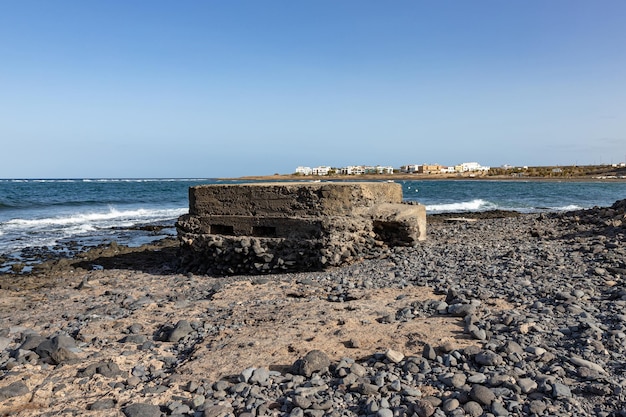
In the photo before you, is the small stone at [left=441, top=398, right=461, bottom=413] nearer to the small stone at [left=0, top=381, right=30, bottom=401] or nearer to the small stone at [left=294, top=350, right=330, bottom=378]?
the small stone at [left=294, top=350, right=330, bottom=378]

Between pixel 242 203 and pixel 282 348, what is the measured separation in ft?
16.2

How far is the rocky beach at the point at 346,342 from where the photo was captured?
10.8 feet

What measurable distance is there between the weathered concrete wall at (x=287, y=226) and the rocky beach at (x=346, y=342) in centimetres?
46

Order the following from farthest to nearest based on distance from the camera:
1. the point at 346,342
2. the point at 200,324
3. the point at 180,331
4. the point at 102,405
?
the point at 200,324 < the point at 180,331 < the point at 346,342 < the point at 102,405

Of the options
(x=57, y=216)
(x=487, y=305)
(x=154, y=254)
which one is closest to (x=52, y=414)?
(x=487, y=305)

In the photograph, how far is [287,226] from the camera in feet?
28.3

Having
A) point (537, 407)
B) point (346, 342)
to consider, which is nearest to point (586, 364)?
point (537, 407)

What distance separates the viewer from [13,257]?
12789mm

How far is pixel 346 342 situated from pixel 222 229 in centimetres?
544

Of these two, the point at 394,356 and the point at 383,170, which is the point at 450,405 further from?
the point at 383,170

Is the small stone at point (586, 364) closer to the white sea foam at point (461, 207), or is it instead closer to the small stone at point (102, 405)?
the small stone at point (102, 405)

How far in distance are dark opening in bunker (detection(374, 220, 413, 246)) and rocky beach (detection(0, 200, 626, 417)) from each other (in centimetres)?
70

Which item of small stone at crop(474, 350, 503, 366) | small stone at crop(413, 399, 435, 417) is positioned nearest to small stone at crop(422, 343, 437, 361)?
small stone at crop(474, 350, 503, 366)

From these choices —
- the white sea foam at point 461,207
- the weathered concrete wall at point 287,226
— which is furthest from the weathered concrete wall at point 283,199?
the white sea foam at point 461,207
